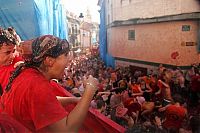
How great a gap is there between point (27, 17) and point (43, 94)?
8.93 feet

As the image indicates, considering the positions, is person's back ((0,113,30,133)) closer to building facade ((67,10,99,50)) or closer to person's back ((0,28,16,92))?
person's back ((0,28,16,92))

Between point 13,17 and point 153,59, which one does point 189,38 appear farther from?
point 13,17

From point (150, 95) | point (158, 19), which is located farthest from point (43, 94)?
point (158, 19)

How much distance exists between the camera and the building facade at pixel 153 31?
4.45 m

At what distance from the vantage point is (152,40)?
489 centimetres

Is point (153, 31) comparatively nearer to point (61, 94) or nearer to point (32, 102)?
point (61, 94)

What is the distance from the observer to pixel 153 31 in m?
5.02

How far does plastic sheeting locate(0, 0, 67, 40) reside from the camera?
3488 millimetres

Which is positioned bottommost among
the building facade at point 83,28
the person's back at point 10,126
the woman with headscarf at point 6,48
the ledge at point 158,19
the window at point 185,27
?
the person's back at point 10,126

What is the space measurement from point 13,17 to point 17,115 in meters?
2.78

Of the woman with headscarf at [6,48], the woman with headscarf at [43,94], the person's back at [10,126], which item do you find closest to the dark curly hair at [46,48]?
the woman with headscarf at [43,94]

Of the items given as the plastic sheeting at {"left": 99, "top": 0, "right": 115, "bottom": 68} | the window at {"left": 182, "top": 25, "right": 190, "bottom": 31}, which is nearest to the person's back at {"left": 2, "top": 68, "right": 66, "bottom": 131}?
the plastic sheeting at {"left": 99, "top": 0, "right": 115, "bottom": 68}

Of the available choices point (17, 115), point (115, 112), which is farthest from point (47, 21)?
point (17, 115)

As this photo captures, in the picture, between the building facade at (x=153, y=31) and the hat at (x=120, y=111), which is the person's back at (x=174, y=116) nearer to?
the hat at (x=120, y=111)
